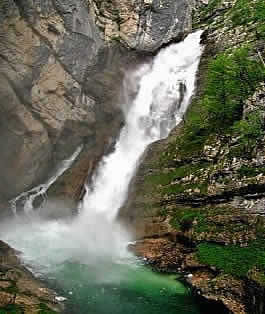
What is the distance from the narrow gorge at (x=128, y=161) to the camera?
1468 centimetres

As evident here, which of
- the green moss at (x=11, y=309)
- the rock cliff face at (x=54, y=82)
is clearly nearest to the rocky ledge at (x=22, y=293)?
the green moss at (x=11, y=309)

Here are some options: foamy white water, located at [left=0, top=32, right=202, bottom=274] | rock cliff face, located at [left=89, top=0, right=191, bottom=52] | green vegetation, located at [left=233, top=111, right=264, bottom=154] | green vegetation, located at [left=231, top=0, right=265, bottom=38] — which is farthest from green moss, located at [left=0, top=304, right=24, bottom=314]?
green vegetation, located at [left=231, top=0, right=265, bottom=38]

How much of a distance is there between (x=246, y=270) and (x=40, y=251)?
31.3ft

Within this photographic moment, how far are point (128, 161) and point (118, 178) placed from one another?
60.9 inches

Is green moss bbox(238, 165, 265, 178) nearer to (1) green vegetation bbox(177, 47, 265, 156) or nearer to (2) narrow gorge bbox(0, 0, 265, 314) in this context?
(2) narrow gorge bbox(0, 0, 265, 314)

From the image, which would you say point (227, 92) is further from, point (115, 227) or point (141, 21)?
point (141, 21)

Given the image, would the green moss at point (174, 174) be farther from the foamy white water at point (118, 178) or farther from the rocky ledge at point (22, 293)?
the rocky ledge at point (22, 293)

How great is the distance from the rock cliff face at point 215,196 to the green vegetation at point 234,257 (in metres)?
0.04

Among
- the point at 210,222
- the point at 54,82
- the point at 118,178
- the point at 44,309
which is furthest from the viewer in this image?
the point at 118,178

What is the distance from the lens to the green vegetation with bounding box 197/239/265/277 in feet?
47.6

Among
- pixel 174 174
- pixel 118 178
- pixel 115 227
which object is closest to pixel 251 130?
pixel 174 174

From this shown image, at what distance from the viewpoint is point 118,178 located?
24.5 m

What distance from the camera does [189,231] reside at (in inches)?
711

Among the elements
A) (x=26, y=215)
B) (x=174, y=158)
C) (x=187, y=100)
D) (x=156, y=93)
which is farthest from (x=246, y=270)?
(x=156, y=93)
